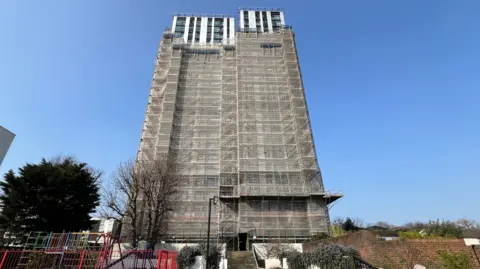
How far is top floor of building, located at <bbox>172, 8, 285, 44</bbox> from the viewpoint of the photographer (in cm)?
3906

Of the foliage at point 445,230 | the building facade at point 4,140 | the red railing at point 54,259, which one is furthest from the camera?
the building facade at point 4,140

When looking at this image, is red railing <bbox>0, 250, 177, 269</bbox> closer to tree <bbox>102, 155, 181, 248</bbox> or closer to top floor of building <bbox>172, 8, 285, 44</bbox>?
tree <bbox>102, 155, 181, 248</bbox>

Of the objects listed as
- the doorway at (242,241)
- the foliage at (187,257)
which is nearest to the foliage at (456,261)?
the foliage at (187,257)

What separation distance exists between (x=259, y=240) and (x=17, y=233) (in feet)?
60.1

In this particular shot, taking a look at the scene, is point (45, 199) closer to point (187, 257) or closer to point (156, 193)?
point (156, 193)

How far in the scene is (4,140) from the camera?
45.7 feet

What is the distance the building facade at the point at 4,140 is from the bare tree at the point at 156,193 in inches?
350

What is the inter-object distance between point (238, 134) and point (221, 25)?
861 inches

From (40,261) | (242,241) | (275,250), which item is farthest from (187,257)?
(242,241)

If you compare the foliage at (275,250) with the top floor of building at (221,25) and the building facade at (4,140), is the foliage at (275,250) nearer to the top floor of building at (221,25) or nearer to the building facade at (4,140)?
the building facade at (4,140)

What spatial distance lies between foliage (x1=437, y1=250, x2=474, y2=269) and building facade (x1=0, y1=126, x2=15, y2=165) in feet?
64.5

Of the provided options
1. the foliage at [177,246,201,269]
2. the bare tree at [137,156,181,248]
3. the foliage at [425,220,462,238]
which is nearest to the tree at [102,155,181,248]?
the bare tree at [137,156,181,248]

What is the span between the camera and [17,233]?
1873cm

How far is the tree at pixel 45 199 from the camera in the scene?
62.4 feet
